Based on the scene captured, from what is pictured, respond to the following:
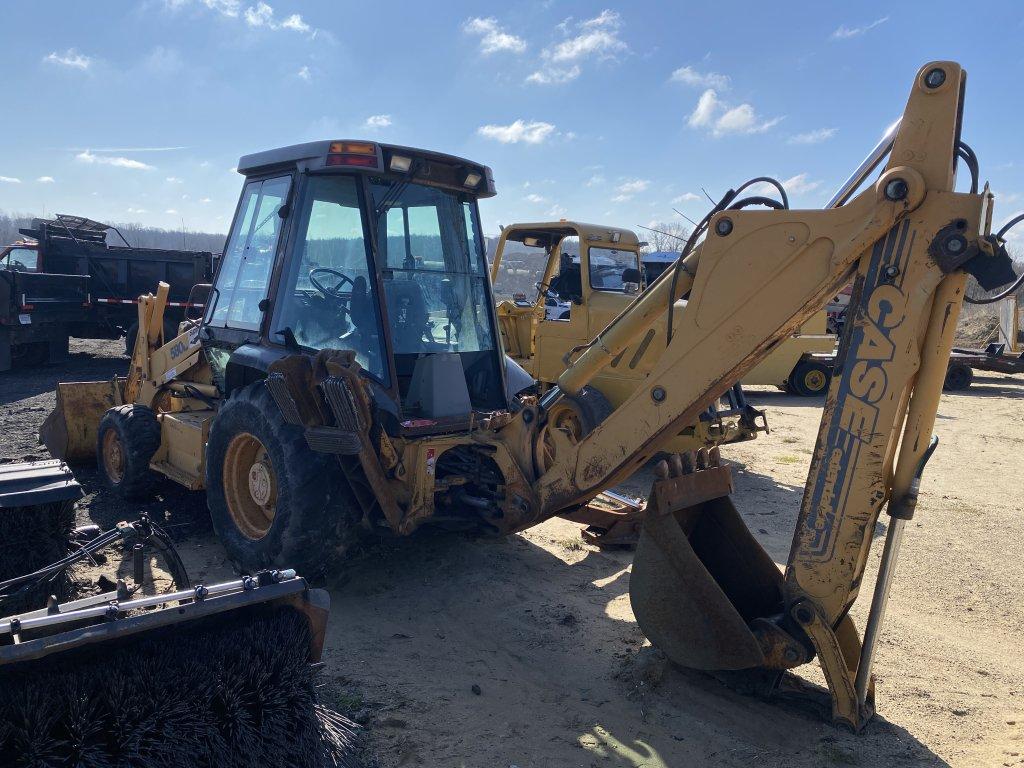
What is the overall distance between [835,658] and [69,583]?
3.51 meters

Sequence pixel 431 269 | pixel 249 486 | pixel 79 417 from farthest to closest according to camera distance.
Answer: pixel 79 417 < pixel 431 269 < pixel 249 486

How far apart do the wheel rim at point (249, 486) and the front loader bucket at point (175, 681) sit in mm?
1811

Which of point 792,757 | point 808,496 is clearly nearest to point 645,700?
point 792,757

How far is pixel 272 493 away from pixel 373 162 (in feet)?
6.53

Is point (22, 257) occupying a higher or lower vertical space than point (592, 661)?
higher

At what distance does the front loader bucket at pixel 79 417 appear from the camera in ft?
21.2

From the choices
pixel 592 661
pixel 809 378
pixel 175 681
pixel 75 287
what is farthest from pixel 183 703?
pixel 75 287

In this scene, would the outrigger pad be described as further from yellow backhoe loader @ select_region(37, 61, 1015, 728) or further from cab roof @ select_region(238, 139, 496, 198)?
cab roof @ select_region(238, 139, 496, 198)

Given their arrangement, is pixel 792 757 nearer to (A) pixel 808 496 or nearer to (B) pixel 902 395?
(A) pixel 808 496

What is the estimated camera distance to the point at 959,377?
14.5 meters

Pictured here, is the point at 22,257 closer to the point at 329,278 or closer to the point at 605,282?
the point at 605,282

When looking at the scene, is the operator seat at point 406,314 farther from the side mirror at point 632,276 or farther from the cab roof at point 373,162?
the side mirror at point 632,276

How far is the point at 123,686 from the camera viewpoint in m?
2.26

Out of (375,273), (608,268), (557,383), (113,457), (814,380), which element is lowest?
(113,457)
